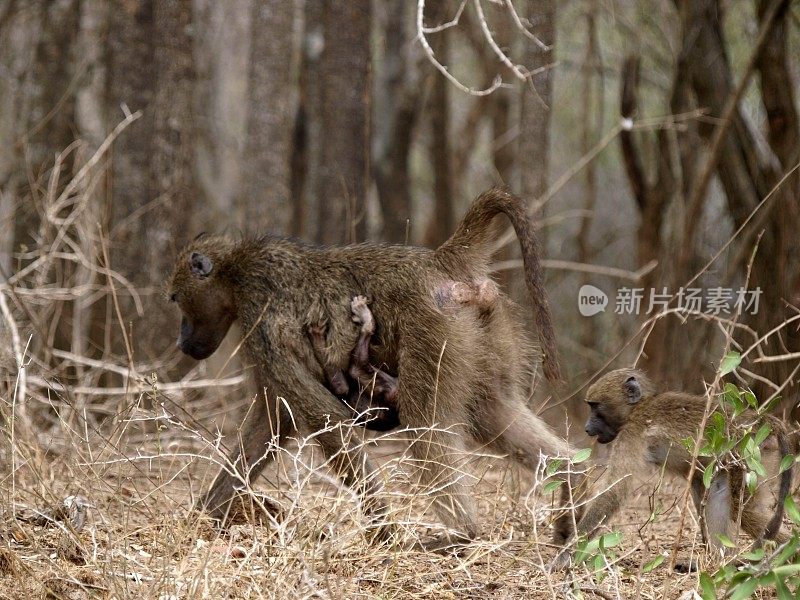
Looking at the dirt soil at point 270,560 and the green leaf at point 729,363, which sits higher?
the green leaf at point 729,363

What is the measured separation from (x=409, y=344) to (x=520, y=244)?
0.60m

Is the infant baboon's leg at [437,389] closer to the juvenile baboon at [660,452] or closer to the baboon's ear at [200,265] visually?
the juvenile baboon at [660,452]

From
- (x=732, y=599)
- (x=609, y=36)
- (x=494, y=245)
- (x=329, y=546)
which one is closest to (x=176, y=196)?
(x=494, y=245)

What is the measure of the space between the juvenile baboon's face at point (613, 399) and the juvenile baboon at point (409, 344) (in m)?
0.21

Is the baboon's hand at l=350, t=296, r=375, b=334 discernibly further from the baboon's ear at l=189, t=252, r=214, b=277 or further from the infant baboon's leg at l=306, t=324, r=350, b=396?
the baboon's ear at l=189, t=252, r=214, b=277

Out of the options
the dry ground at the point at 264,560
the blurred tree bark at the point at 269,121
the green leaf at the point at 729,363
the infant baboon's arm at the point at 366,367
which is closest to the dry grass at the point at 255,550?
the dry ground at the point at 264,560

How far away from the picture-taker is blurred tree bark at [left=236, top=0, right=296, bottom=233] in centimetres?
729

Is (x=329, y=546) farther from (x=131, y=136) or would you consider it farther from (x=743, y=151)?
(x=743, y=151)

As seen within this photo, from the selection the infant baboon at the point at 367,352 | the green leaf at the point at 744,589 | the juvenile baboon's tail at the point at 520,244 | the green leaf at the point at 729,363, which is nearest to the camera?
the green leaf at the point at 744,589

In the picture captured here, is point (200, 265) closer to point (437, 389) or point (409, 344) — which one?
point (409, 344)

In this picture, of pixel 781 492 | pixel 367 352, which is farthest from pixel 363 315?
pixel 781 492

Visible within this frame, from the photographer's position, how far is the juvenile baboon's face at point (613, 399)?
14.5ft

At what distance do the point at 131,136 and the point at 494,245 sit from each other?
363 cm

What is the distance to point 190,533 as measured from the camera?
12.0 ft
